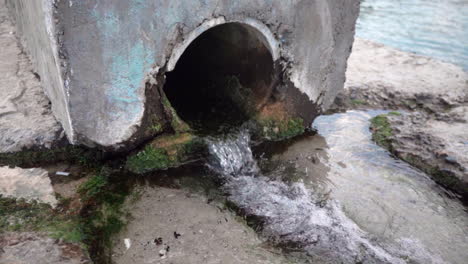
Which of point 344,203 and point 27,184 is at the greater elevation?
point 27,184

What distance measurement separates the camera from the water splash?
3449 mm

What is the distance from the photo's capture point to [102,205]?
3746 millimetres

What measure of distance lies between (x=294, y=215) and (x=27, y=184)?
2.56m

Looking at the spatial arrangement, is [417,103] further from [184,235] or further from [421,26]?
[421,26]

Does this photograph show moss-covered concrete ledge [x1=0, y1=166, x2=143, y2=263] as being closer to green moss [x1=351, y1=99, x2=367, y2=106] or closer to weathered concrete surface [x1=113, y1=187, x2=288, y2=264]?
weathered concrete surface [x1=113, y1=187, x2=288, y2=264]

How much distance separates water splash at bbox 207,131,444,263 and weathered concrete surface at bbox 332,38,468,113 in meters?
2.24

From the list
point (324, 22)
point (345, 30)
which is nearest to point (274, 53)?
point (324, 22)

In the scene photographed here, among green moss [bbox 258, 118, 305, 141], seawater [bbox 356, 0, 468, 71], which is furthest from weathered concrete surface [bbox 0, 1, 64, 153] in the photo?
seawater [bbox 356, 0, 468, 71]

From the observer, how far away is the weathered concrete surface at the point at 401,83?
6199 millimetres

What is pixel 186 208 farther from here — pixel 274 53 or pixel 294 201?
pixel 274 53

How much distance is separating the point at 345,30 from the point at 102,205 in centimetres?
351

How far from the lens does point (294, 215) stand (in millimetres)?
3832

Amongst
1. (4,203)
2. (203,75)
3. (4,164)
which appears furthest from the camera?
(203,75)

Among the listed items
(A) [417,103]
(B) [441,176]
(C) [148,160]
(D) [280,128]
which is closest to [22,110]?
(C) [148,160]
